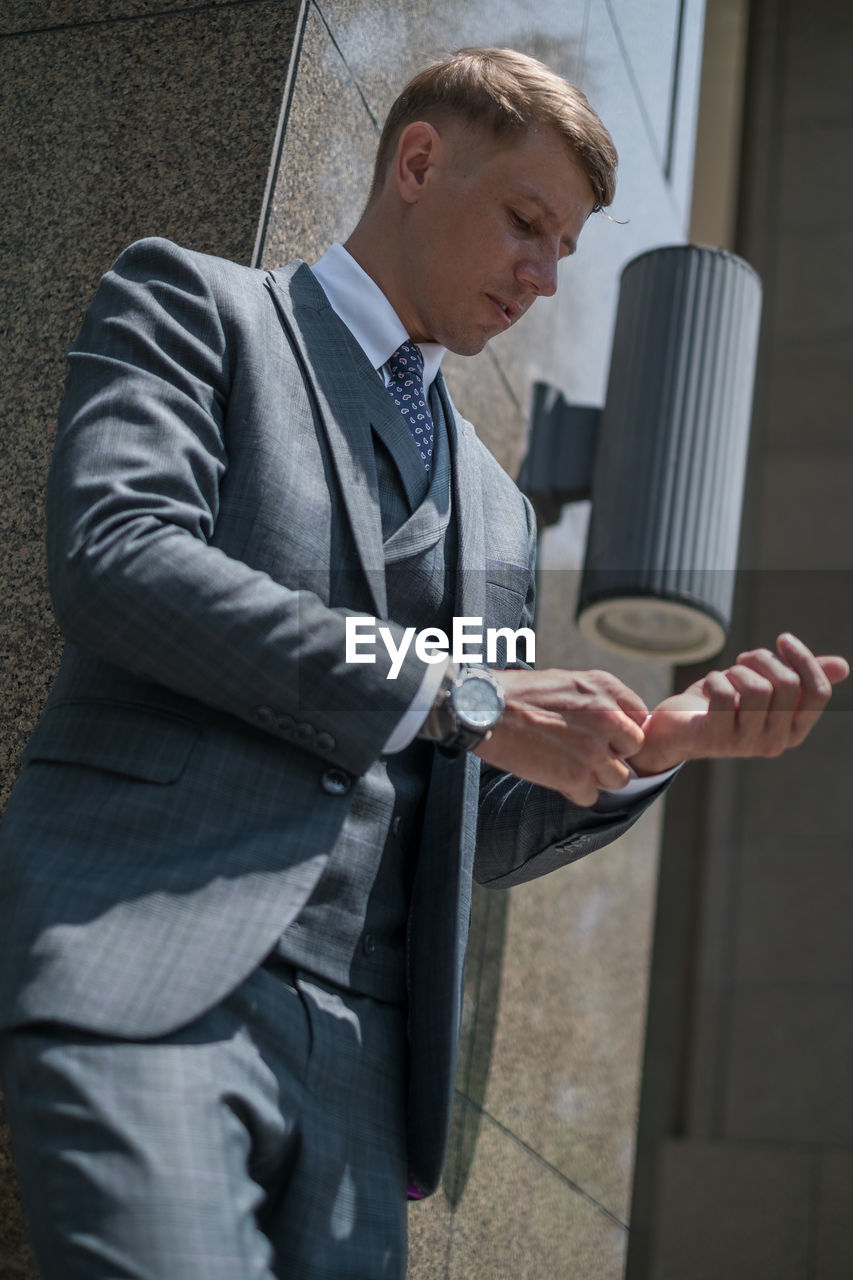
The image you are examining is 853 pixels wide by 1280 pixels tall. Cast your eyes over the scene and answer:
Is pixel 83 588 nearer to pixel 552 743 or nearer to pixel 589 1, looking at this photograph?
pixel 552 743

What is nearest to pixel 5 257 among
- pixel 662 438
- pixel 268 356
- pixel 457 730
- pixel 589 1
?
pixel 268 356

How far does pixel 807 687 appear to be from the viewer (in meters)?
1.91

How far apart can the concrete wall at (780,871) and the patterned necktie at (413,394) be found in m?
5.50

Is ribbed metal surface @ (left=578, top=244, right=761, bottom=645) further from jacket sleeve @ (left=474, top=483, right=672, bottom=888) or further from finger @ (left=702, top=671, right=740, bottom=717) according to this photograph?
finger @ (left=702, top=671, right=740, bottom=717)

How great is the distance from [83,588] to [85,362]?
1.19ft

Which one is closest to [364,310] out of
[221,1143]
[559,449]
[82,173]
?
[82,173]

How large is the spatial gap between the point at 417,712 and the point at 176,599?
0.33 metres

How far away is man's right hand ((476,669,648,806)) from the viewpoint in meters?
1.84

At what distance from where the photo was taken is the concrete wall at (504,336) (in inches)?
115

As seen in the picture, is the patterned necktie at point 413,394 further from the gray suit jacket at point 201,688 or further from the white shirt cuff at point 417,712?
the white shirt cuff at point 417,712

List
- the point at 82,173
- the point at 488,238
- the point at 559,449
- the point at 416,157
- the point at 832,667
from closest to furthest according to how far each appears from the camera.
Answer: the point at 832,667 → the point at 488,238 → the point at 416,157 → the point at 82,173 → the point at 559,449

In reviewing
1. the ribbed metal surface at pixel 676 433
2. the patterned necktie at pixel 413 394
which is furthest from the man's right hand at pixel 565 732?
the ribbed metal surface at pixel 676 433

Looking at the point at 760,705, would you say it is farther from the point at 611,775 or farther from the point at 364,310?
the point at 364,310

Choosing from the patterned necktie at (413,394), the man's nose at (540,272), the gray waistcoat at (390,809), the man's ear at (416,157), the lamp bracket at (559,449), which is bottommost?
the gray waistcoat at (390,809)
